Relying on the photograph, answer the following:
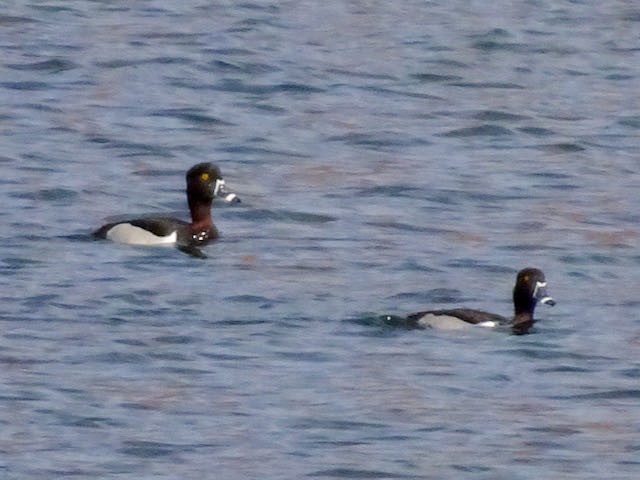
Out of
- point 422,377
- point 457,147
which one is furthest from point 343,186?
point 422,377

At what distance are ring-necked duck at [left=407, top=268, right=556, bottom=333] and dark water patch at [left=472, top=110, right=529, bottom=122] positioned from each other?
8234 millimetres

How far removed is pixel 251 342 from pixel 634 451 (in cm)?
330

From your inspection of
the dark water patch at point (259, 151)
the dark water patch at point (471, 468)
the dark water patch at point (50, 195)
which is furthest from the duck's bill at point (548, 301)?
the dark water patch at point (259, 151)

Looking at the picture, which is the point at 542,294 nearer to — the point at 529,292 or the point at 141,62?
the point at 529,292

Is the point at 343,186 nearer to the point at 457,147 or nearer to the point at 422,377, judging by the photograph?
the point at 457,147

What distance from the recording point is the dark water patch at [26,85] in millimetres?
26766

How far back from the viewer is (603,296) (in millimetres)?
18141

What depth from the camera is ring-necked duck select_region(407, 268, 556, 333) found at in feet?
54.6

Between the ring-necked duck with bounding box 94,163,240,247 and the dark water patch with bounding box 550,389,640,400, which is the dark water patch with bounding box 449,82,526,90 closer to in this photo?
the ring-necked duck with bounding box 94,163,240,247

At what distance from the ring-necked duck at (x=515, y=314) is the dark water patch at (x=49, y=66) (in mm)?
11325

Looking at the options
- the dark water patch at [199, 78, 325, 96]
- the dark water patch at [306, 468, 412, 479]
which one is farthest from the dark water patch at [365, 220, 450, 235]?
the dark water patch at [306, 468, 412, 479]

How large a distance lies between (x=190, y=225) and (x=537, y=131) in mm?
5988

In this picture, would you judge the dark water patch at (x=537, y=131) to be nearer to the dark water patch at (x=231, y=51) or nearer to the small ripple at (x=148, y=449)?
the dark water patch at (x=231, y=51)

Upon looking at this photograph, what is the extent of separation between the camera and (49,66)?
1097 inches
